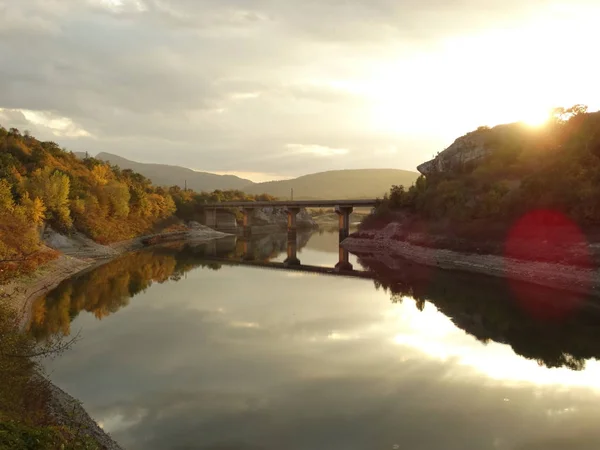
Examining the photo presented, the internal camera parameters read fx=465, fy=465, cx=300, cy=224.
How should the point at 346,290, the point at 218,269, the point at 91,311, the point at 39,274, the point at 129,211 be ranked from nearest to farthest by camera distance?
the point at 91,311 < the point at 39,274 < the point at 346,290 < the point at 218,269 < the point at 129,211

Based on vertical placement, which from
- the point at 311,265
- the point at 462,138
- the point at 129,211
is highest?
the point at 462,138

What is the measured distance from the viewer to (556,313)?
41344mm

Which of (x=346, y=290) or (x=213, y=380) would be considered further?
(x=346, y=290)

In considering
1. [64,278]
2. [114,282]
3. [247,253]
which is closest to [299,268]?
[247,253]

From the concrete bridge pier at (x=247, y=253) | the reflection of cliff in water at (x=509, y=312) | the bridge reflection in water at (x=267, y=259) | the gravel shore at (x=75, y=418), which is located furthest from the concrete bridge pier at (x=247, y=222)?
the gravel shore at (x=75, y=418)

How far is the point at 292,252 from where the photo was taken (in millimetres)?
107062

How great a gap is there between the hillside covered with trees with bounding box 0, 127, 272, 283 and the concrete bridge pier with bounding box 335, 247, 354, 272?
138ft

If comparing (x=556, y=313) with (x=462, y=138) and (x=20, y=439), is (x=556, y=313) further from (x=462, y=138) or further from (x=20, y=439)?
(x=462, y=138)

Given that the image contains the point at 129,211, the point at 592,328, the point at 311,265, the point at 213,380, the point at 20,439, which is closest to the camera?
the point at 20,439

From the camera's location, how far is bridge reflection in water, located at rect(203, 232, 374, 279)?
240 feet

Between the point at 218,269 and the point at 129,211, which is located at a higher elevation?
the point at 129,211

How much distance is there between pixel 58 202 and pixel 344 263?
48634 millimetres

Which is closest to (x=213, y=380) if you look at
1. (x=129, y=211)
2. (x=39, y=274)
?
(x=39, y=274)

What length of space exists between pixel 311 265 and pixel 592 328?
165 ft
